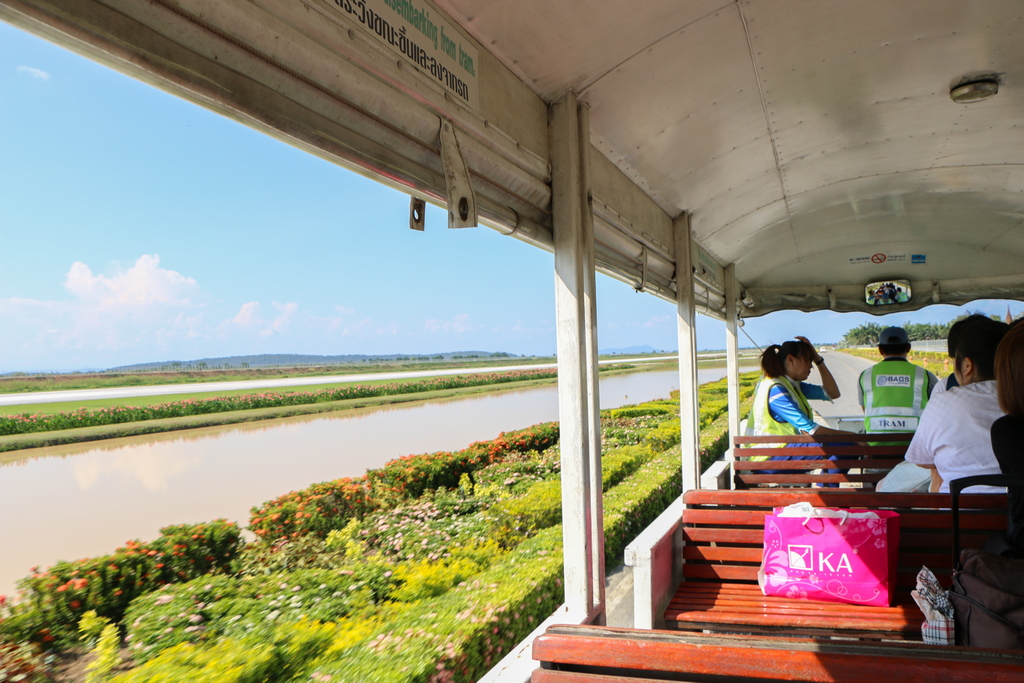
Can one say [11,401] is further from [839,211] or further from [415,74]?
[839,211]

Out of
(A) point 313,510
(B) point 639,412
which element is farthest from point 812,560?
(B) point 639,412

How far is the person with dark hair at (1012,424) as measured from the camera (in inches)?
65.1

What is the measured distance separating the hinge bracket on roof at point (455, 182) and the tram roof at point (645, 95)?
41 mm

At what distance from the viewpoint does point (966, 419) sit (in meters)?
2.38

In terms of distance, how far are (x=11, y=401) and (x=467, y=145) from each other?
329 inches

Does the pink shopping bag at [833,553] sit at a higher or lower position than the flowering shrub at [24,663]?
higher

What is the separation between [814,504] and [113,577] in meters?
5.63

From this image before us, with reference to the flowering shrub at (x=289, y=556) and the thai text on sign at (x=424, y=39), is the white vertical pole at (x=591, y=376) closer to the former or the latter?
the thai text on sign at (x=424, y=39)

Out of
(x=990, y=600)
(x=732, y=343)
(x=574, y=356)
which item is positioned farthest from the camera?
(x=732, y=343)

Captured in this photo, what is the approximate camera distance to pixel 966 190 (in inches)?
200

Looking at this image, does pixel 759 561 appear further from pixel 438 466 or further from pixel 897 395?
pixel 438 466

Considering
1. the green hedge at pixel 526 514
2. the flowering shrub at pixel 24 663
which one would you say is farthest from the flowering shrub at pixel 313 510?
the flowering shrub at pixel 24 663

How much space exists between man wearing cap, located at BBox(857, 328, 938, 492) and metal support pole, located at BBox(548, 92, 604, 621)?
2.94 meters

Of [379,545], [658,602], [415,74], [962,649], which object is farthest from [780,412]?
[379,545]
